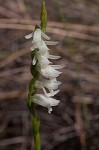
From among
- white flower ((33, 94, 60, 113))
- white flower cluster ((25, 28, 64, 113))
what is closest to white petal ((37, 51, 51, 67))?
white flower cluster ((25, 28, 64, 113))

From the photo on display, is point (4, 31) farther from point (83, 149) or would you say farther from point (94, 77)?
point (83, 149)

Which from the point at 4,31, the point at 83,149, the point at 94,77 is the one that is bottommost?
the point at 83,149

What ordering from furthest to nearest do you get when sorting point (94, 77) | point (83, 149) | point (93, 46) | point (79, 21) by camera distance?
point (79, 21) < point (93, 46) < point (94, 77) < point (83, 149)

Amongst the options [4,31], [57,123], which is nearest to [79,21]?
[4,31]

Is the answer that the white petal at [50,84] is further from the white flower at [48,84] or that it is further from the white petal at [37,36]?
the white petal at [37,36]

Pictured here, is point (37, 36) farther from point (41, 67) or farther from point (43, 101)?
point (43, 101)

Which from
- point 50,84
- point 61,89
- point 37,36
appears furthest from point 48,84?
point 61,89

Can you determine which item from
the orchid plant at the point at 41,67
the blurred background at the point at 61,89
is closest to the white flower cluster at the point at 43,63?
the orchid plant at the point at 41,67

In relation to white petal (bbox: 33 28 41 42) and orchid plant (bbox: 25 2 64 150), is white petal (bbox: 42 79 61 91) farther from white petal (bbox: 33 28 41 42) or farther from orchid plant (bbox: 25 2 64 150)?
white petal (bbox: 33 28 41 42)
